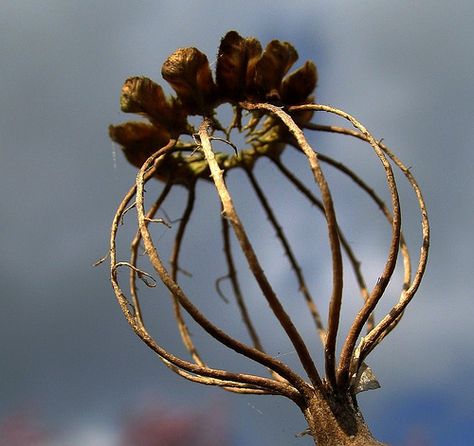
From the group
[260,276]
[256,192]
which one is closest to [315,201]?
[256,192]

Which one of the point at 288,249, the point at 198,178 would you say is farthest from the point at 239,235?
the point at 288,249

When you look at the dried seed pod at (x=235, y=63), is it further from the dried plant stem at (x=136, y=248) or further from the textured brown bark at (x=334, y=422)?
the textured brown bark at (x=334, y=422)

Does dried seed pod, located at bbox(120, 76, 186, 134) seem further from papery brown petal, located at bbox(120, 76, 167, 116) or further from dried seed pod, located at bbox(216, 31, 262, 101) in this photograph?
dried seed pod, located at bbox(216, 31, 262, 101)

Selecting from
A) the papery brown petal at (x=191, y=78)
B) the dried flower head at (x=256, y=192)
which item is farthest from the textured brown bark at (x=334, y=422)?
the papery brown petal at (x=191, y=78)

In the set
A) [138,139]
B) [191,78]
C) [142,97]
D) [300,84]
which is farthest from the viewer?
[138,139]

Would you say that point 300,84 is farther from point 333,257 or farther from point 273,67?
point 333,257

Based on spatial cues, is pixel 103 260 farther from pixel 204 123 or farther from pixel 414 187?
pixel 414 187
